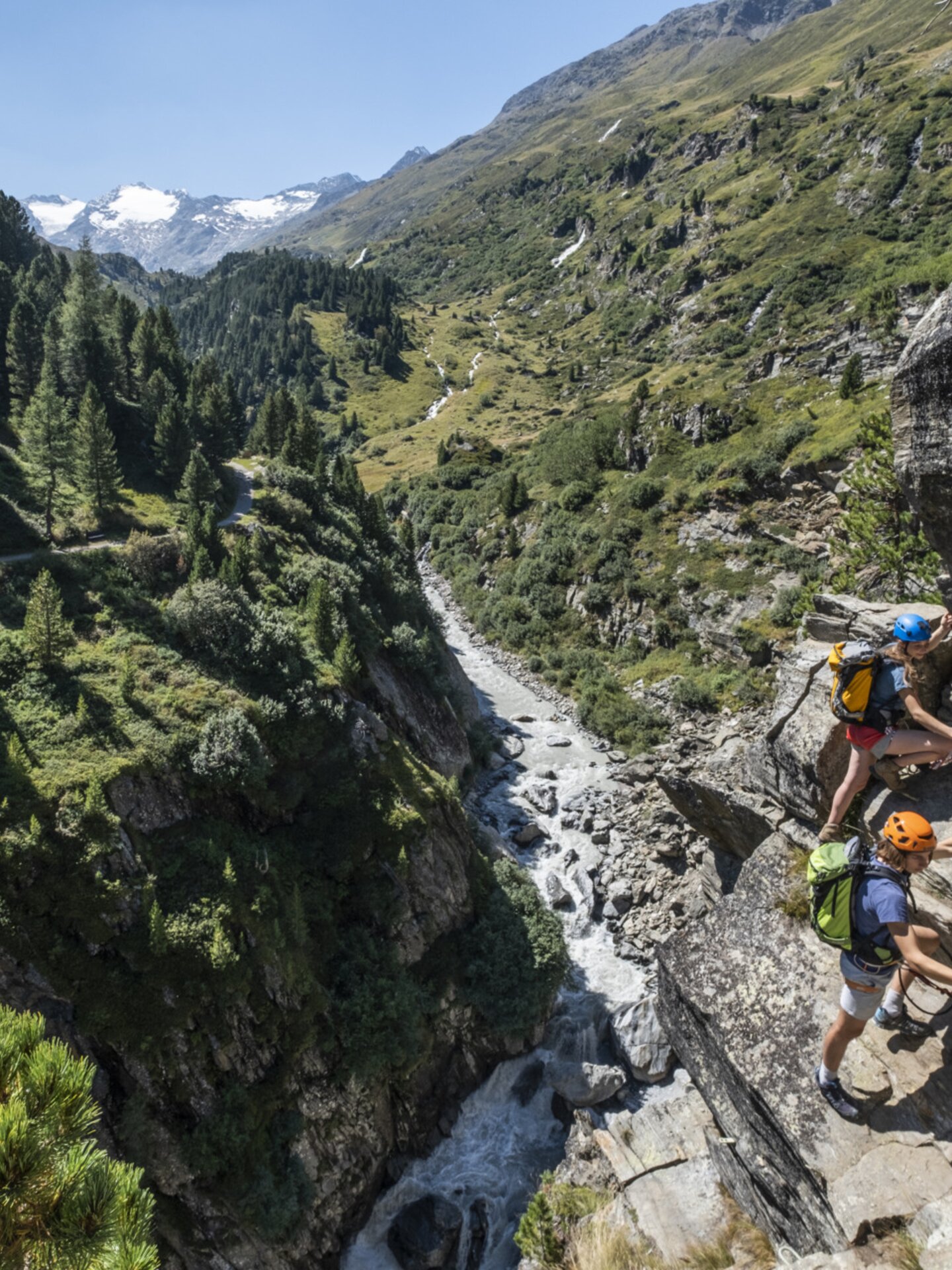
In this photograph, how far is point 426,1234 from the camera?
20672mm

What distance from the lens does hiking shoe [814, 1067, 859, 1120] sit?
400 inches

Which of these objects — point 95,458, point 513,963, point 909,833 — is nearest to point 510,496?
point 95,458

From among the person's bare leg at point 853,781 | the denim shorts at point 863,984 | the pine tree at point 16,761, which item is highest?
the pine tree at point 16,761

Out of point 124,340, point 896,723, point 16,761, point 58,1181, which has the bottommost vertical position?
point 896,723

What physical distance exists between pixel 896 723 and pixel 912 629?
207 centimetres

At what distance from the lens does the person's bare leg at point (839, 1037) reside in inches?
372

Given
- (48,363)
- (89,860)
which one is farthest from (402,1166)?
(48,363)

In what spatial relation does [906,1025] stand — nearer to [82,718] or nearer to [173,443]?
[82,718]

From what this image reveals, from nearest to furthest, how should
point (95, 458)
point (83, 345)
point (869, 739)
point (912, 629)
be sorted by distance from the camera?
point (912, 629)
point (869, 739)
point (95, 458)
point (83, 345)

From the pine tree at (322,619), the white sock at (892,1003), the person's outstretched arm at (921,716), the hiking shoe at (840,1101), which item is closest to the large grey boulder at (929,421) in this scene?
the person's outstretched arm at (921,716)

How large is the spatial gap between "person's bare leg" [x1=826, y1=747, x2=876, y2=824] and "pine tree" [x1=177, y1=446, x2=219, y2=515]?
144 ft

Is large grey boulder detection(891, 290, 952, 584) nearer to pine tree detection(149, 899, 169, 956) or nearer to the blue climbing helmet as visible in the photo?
the blue climbing helmet

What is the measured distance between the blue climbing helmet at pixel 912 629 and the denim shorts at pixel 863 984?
5.16 meters

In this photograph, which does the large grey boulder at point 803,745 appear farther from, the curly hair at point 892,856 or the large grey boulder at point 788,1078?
the curly hair at point 892,856
